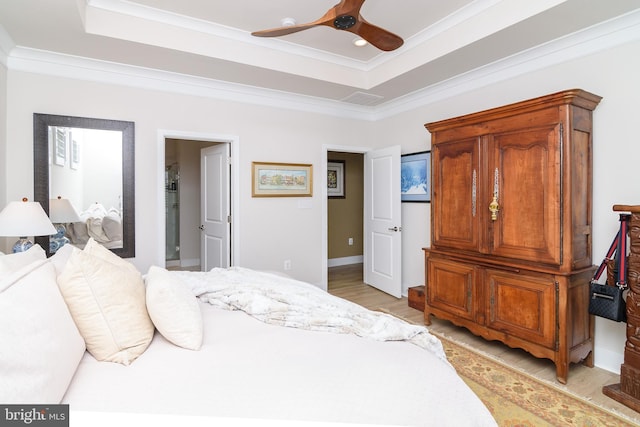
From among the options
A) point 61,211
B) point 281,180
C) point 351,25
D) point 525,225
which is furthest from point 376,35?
point 61,211

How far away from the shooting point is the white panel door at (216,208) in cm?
415

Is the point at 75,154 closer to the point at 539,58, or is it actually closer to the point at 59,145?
the point at 59,145

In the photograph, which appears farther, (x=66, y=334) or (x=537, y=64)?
(x=537, y=64)

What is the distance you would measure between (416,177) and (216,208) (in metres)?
2.58

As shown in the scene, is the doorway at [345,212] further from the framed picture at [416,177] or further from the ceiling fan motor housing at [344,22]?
the ceiling fan motor housing at [344,22]

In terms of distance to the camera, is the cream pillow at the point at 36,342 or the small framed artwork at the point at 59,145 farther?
the small framed artwork at the point at 59,145

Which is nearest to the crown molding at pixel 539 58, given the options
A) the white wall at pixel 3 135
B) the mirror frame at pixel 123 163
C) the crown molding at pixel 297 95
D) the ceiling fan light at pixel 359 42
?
the crown molding at pixel 297 95

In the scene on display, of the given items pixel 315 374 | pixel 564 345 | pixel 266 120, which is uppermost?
pixel 266 120

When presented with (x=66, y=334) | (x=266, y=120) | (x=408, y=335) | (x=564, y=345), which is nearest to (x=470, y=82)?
(x=266, y=120)

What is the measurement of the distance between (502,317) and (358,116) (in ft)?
10.5

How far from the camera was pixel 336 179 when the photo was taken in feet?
22.1

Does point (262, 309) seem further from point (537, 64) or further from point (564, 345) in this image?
point (537, 64)

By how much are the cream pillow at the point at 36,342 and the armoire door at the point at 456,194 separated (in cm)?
296

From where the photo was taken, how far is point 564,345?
Answer: 95.2 inches
